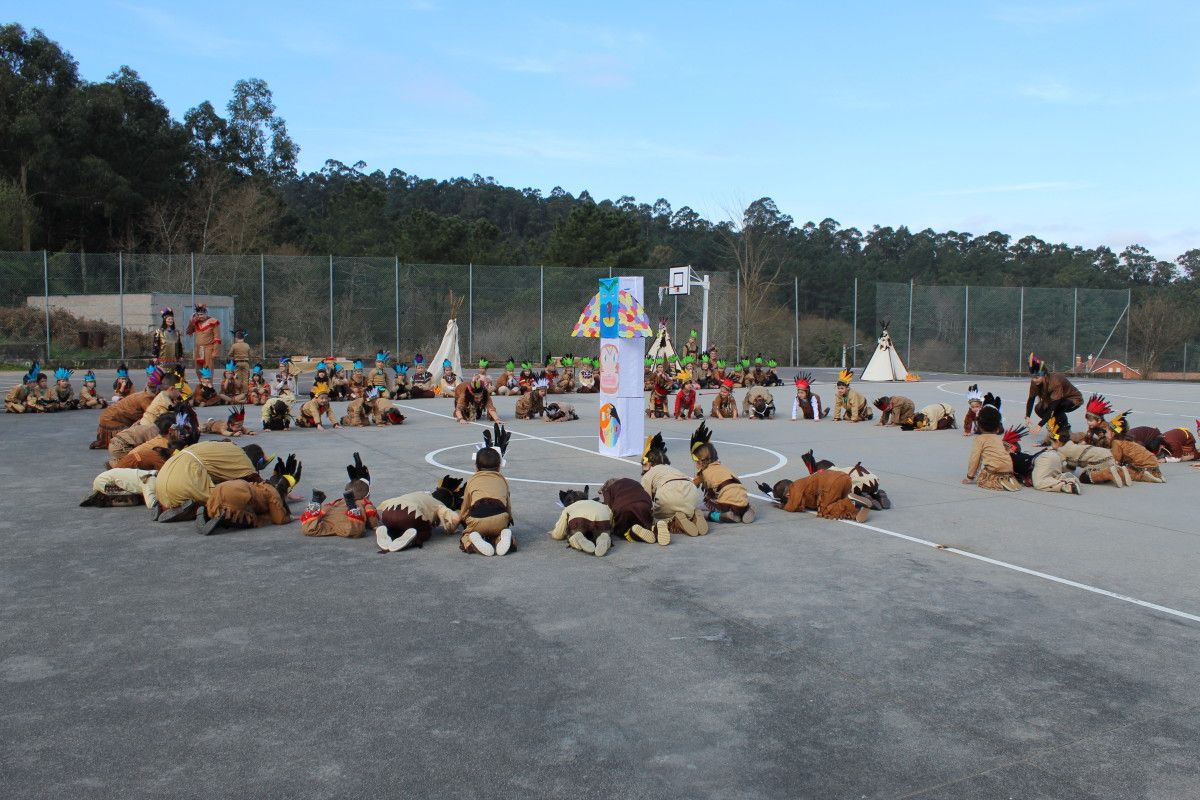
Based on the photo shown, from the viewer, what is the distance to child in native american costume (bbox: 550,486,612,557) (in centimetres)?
753

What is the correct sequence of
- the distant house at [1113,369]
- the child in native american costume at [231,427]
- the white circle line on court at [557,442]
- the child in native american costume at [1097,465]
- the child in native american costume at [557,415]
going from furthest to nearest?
the distant house at [1113,369], the child in native american costume at [557,415], the child in native american costume at [231,427], the child in native american costume at [1097,465], the white circle line on court at [557,442]

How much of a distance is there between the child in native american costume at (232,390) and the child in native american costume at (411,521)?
13034mm

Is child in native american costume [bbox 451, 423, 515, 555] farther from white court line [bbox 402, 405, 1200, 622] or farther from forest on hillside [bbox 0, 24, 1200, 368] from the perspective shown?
forest on hillside [bbox 0, 24, 1200, 368]

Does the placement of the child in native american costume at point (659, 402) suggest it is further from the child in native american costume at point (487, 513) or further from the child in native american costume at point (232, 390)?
the child in native american costume at point (487, 513)

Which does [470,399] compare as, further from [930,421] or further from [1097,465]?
[1097,465]

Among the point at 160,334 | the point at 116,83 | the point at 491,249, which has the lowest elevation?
the point at 160,334

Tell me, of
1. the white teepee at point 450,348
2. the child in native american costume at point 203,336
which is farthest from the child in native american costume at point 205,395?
the white teepee at point 450,348

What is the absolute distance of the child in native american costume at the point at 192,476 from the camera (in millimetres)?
8484

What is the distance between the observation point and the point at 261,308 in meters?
31.5

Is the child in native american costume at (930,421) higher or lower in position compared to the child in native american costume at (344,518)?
higher

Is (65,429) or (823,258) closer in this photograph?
(65,429)

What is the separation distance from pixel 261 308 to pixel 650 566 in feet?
89.1

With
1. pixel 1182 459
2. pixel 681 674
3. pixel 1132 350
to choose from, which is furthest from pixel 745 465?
pixel 1132 350

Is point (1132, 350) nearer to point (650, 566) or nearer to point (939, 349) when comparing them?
point (939, 349)
